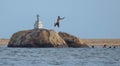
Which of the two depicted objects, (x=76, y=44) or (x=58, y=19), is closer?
(x=58, y=19)

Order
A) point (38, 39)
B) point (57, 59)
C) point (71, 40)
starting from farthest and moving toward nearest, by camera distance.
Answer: point (71, 40) → point (38, 39) → point (57, 59)

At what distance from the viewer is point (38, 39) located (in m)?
82.5

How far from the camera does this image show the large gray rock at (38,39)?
8238 centimetres

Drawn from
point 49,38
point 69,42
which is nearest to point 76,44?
point 69,42

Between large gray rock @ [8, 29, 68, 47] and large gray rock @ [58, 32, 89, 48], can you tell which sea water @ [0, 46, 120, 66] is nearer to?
large gray rock @ [8, 29, 68, 47]

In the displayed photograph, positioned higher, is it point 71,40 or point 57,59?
point 71,40

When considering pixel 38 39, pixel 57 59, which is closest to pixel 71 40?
pixel 38 39

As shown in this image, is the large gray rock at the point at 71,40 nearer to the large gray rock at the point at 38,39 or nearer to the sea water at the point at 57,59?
the large gray rock at the point at 38,39

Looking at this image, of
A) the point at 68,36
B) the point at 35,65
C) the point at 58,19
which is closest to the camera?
the point at 35,65

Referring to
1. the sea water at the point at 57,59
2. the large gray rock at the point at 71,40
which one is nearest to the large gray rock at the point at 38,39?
the large gray rock at the point at 71,40

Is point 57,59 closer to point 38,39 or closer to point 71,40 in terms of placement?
point 38,39

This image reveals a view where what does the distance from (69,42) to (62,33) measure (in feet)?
5.37

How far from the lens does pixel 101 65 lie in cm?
4659

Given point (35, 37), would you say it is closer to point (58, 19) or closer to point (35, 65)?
point (58, 19)
